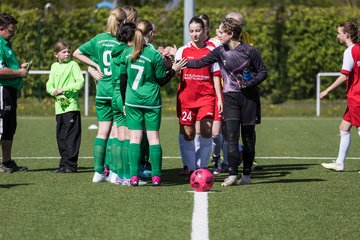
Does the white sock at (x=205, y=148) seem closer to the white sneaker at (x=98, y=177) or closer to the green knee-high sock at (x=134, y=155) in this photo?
the white sneaker at (x=98, y=177)

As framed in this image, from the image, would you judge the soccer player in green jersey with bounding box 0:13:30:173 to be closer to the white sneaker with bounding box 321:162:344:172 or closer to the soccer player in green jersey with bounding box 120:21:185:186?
the soccer player in green jersey with bounding box 120:21:185:186

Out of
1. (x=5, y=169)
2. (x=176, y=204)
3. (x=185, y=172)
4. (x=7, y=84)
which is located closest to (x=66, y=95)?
(x=7, y=84)

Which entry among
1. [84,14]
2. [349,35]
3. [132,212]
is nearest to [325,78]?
[84,14]

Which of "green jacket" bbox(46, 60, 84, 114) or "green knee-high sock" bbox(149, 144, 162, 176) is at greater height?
"green jacket" bbox(46, 60, 84, 114)

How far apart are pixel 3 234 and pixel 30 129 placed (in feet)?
42.2

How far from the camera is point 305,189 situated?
10.7 meters

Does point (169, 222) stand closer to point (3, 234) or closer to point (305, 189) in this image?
point (3, 234)

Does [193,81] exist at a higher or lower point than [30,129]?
higher

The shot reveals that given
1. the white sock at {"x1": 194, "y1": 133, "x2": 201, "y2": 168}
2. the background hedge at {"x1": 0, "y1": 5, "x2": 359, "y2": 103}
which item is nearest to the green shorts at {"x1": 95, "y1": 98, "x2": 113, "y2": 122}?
the white sock at {"x1": 194, "y1": 133, "x2": 201, "y2": 168}

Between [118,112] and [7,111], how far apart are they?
2.18 m

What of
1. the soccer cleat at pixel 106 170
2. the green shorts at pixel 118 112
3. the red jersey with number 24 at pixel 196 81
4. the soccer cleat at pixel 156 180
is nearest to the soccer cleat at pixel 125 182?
the soccer cleat at pixel 156 180

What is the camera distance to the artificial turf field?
7.92 metres

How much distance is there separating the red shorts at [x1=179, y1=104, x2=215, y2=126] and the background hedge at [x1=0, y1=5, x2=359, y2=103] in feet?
53.4

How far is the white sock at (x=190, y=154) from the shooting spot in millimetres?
12133
